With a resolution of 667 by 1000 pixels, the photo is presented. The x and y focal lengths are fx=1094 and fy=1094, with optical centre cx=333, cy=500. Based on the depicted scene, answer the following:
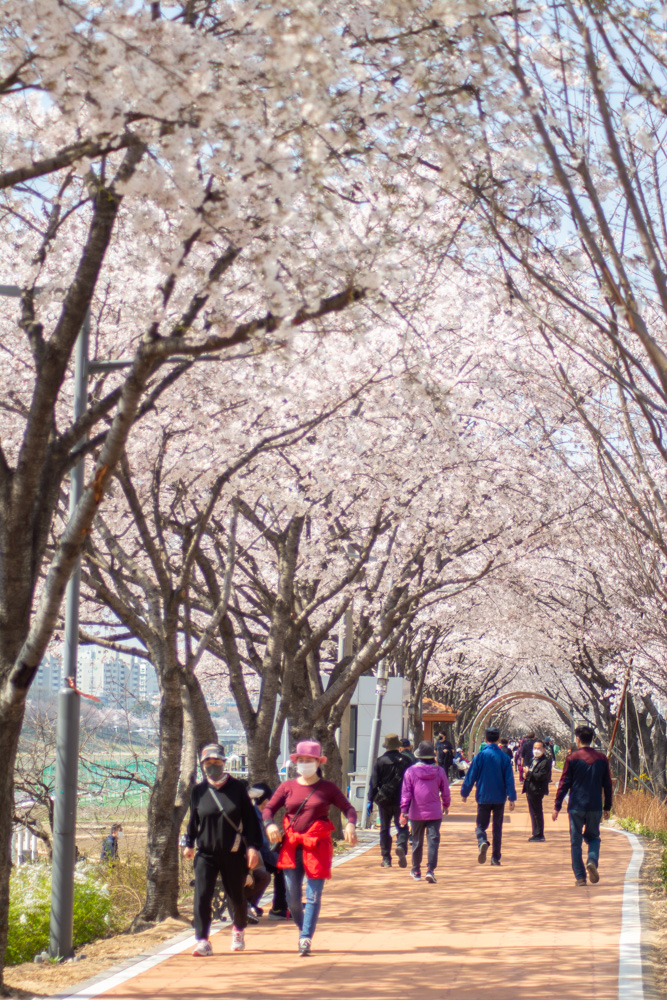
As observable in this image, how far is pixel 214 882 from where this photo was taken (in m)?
8.13

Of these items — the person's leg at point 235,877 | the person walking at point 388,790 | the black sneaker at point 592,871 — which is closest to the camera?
the person's leg at point 235,877

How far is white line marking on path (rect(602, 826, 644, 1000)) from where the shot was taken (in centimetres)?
720

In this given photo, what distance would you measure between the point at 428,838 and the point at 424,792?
0.49 m

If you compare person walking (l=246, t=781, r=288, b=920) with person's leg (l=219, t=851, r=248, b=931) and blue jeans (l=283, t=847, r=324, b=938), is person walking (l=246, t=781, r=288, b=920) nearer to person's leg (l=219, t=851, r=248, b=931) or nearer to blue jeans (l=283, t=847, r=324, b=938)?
blue jeans (l=283, t=847, r=324, b=938)


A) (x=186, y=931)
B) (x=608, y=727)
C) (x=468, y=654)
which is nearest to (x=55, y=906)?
(x=186, y=931)

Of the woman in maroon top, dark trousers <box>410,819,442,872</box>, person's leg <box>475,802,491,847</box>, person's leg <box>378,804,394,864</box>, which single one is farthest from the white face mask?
person's leg <box>378,804,394,864</box>

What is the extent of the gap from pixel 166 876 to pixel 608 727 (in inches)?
899

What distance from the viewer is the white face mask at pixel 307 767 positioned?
8773mm

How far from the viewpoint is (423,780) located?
12320 mm

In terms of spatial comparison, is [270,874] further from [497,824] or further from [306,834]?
[497,824]

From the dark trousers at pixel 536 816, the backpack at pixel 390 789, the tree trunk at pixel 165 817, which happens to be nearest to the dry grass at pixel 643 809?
the dark trousers at pixel 536 816

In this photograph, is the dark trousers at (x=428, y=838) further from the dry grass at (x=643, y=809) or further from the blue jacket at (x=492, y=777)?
the dry grass at (x=643, y=809)

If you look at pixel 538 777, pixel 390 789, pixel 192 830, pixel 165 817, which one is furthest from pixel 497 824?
pixel 192 830

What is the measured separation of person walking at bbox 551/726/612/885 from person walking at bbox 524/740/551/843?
5.06 metres
